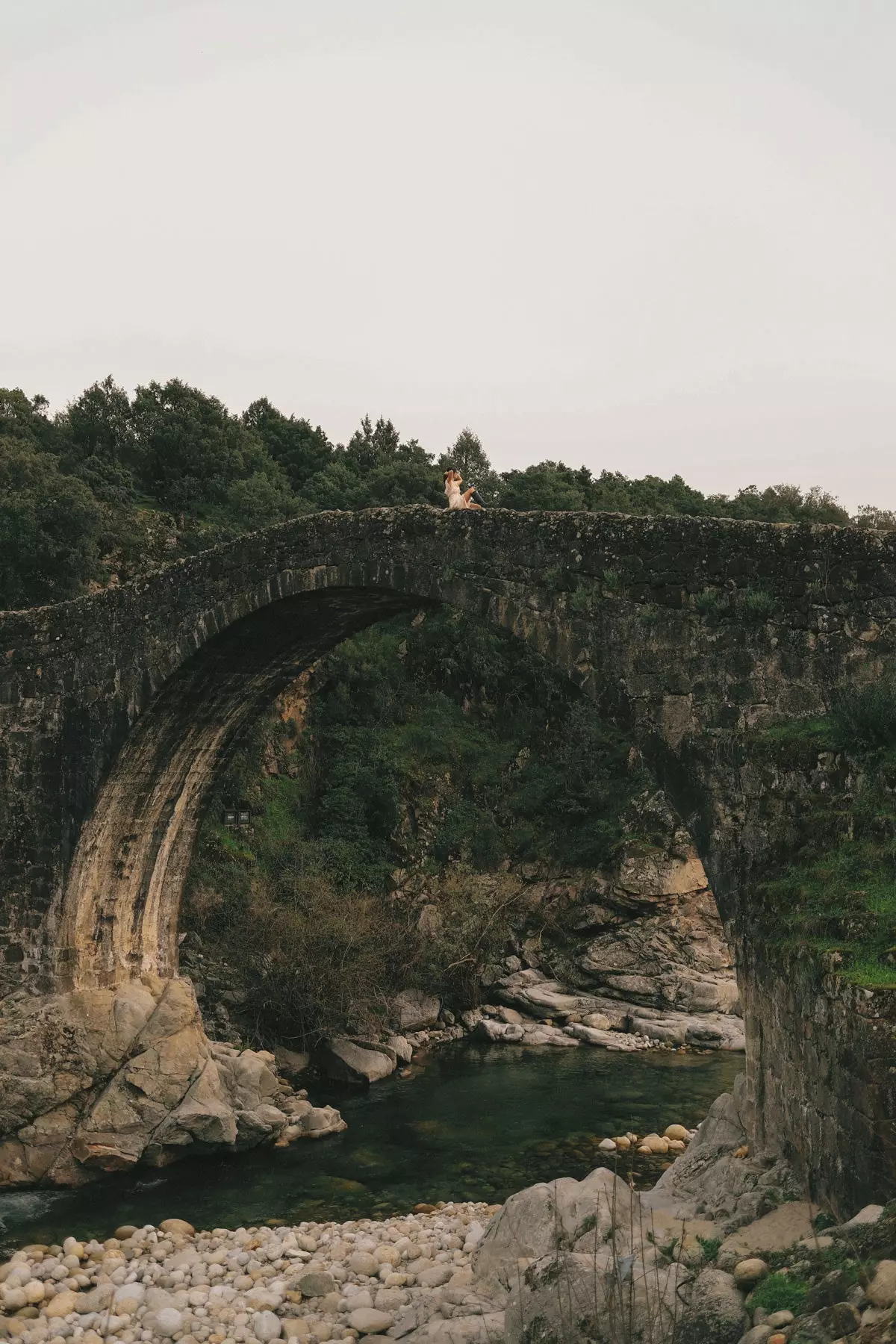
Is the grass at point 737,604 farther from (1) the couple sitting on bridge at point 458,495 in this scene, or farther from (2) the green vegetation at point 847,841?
(1) the couple sitting on bridge at point 458,495

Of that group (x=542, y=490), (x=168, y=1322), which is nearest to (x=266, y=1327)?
(x=168, y=1322)

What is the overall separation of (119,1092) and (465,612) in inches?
303

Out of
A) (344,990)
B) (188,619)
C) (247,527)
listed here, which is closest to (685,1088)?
(344,990)

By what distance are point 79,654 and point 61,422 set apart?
80.6 ft

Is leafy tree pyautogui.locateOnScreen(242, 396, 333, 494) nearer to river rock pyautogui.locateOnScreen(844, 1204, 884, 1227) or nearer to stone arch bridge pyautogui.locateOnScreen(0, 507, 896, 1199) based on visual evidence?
stone arch bridge pyautogui.locateOnScreen(0, 507, 896, 1199)

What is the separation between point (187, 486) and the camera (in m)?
32.6

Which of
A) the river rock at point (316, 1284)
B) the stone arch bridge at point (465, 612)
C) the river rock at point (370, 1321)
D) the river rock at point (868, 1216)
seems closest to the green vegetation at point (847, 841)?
the stone arch bridge at point (465, 612)

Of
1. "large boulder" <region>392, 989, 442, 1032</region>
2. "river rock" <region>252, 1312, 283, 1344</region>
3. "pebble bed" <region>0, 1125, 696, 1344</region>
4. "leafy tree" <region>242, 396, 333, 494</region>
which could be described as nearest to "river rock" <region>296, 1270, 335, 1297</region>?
"pebble bed" <region>0, 1125, 696, 1344</region>

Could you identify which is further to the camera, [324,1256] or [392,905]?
[392,905]

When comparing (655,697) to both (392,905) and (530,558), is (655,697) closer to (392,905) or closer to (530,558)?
(530,558)

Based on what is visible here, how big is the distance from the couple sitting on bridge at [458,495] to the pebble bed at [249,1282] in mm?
7591

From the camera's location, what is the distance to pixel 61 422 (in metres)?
37.4

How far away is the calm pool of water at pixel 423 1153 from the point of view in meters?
12.4

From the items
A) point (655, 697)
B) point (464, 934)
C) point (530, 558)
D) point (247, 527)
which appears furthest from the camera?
point (247, 527)
